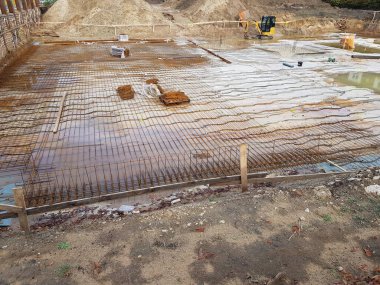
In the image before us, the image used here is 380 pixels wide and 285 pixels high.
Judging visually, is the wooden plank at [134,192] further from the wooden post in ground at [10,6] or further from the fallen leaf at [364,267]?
the wooden post in ground at [10,6]

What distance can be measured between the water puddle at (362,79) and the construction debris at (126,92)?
6.74 meters

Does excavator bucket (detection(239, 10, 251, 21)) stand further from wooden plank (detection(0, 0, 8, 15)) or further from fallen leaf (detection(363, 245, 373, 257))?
fallen leaf (detection(363, 245, 373, 257))

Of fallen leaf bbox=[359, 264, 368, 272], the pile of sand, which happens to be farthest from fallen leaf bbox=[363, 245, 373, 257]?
the pile of sand

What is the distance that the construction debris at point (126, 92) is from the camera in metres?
8.34

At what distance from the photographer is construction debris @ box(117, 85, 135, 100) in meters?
8.34

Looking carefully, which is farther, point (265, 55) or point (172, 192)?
point (265, 55)

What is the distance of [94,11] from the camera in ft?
64.4

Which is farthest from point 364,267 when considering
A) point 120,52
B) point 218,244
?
point 120,52

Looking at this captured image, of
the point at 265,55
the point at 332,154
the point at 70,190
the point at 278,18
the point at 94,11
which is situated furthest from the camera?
the point at 278,18

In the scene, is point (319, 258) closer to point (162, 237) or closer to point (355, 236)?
point (355, 236)

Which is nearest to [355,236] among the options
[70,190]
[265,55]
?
[70,190]

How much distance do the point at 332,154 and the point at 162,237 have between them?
12.4 feet

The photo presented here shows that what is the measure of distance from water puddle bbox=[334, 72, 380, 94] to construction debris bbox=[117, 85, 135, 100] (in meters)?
6.74

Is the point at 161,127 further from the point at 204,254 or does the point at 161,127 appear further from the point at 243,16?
the point at 243,16
